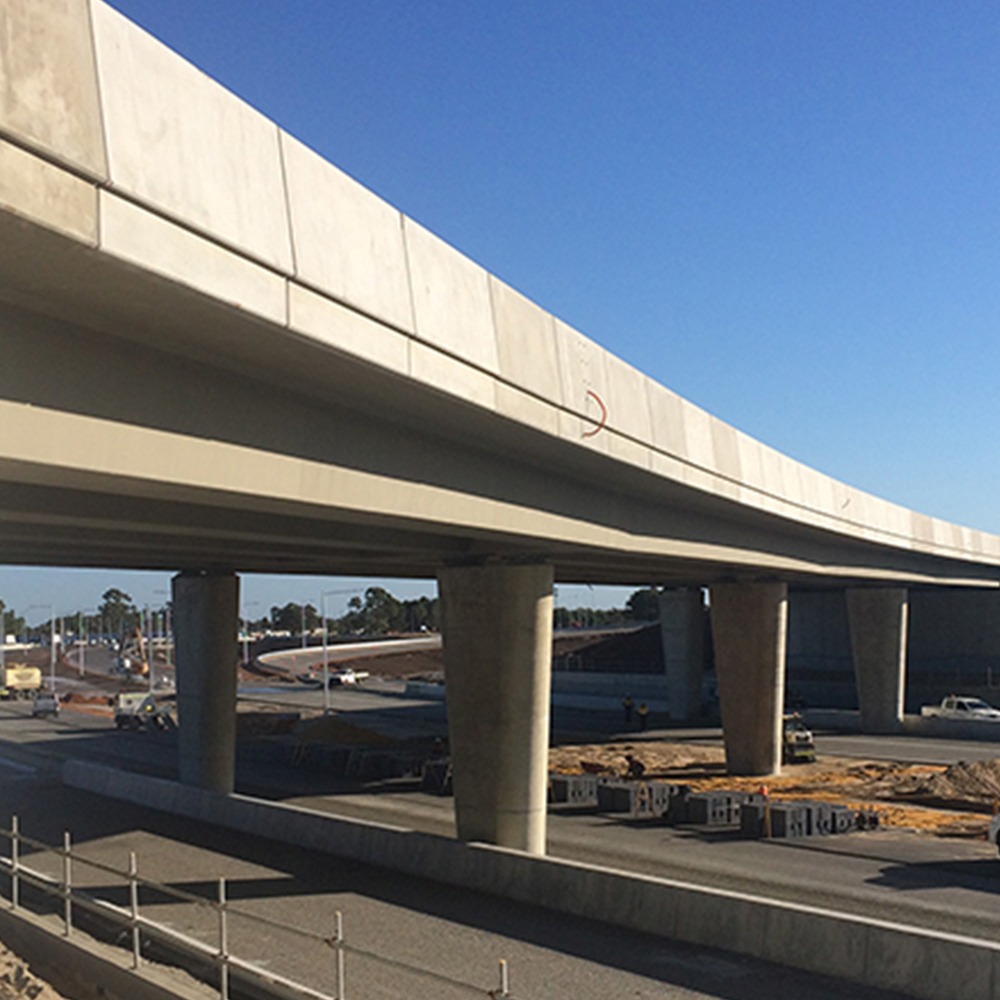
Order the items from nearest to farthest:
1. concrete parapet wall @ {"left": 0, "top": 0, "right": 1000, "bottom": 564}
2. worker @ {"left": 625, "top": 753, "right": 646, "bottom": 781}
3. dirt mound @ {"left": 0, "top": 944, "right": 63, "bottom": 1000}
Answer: concrete parapet wall @ {"left": 0, "top": 0, "right": 1000, "bottom": 564}
dirt mound @ {"left": 0, "top": 944, "right": 63, "bottom": 1000}
worker @ {"left": 625, "top": 753, "right": 646, "bottom": 781}

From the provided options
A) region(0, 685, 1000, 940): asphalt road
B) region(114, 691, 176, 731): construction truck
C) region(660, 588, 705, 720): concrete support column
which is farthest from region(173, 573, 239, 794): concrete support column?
region(660, 588, 705, 720): concrete support column

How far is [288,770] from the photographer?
44.2m

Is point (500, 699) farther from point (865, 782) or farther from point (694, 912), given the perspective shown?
point (865, 782)

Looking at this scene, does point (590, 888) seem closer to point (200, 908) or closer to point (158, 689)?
point (200, 908)

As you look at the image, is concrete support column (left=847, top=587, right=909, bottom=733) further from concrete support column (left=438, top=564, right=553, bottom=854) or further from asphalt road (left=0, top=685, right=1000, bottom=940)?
concrete support column (left=438, top=564, right=553, bottom=854)

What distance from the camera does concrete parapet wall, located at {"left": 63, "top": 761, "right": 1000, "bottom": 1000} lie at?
14.1 meters

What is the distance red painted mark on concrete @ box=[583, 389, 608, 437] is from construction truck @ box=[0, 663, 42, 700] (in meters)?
98.4

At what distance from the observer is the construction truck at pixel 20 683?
10288 centimetres

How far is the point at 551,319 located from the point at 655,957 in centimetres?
940

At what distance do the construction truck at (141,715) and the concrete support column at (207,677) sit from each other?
1243 inches

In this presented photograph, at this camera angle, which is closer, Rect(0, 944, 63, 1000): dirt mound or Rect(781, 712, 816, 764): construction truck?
Rect(0, 944, 63, 1000): dirt mound

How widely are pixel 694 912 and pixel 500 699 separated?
5672 millimetres

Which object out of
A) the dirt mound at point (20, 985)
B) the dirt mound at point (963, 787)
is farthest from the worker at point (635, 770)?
the dirt mound at point (20, 985)

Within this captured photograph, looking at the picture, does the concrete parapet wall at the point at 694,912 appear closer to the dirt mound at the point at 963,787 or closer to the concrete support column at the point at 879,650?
the dirt mound at the point at 963,787
